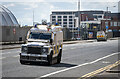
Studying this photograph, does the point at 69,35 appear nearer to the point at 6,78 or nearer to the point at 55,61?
the point at 55,61

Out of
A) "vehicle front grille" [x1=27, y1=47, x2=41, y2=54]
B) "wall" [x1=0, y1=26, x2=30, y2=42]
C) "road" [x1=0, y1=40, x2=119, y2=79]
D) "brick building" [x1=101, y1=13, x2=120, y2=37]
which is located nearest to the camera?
"road" [x1=0, y1=40, x2=119, y2=79]

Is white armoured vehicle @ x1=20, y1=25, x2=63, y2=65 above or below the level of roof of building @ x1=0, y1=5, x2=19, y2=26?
below

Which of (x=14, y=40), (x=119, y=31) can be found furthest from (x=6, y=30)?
(x=119, y=31)

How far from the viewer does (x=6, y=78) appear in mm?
12594

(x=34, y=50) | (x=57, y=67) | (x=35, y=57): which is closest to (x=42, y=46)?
(x=34, y=50)

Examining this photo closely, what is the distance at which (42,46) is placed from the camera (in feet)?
57.1

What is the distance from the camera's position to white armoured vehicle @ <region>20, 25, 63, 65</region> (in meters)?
17.4

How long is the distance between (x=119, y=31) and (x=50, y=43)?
415ft

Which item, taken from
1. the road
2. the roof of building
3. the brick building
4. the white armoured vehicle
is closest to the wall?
the road

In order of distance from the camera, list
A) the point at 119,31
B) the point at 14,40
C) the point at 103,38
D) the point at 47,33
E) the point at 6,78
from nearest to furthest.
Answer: the point at 6,78, the point at 47,33, the point at 14,40, the point at 103,38, the point at 119,31

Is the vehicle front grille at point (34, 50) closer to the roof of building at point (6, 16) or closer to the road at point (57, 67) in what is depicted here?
the road at point (57, 67)

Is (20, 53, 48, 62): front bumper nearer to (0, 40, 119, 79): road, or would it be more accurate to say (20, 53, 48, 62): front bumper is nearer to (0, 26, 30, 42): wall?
(0, 40, 119, 79): road

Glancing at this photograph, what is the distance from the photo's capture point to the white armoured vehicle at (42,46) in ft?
57.0

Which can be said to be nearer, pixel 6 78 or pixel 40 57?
pixel 6 78
